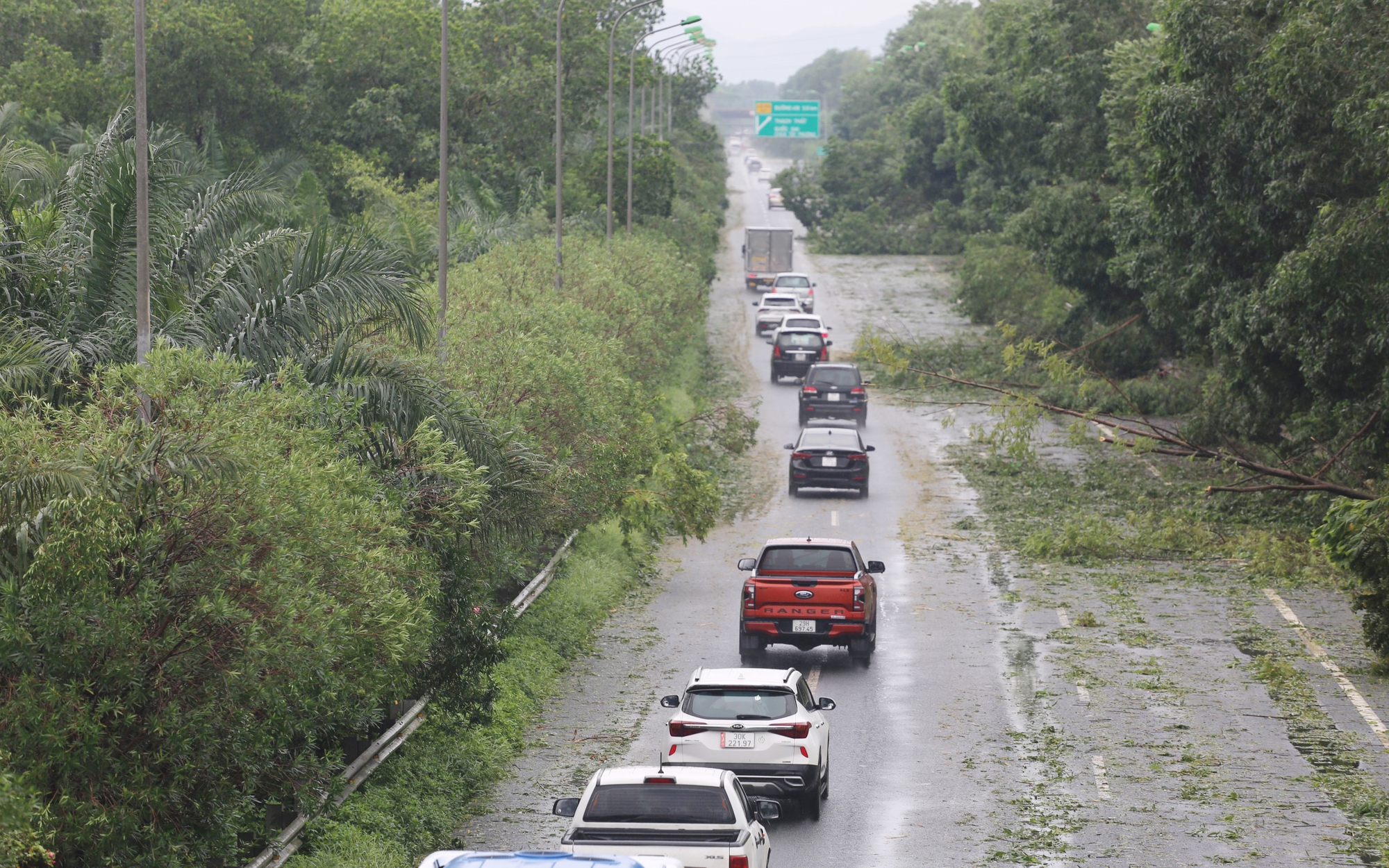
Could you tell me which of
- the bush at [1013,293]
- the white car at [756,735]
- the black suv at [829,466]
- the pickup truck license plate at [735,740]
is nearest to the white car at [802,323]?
the bush at [1013,293]

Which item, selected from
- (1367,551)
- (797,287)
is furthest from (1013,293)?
(1367,551)

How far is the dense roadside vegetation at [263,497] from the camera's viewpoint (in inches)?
391

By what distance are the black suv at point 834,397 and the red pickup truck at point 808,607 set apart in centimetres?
2074

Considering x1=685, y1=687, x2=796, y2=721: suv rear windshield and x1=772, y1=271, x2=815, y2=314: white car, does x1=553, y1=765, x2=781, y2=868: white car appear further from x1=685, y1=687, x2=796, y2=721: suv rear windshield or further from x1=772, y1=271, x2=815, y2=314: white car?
x1=772, y1=271, x2=815, y2=314: white car

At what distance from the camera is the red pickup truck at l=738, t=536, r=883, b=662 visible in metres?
21.0

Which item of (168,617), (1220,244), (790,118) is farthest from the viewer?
(790,118)

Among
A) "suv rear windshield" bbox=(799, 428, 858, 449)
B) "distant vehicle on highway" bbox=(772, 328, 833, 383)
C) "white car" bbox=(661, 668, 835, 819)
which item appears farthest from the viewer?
"distant vehicle on highway" bbox=(772, 328, 833, 383)

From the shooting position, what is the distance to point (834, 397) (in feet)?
138

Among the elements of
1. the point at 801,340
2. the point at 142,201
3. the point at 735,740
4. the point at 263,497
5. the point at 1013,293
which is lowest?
the point at 735,740

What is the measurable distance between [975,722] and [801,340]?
109 ft

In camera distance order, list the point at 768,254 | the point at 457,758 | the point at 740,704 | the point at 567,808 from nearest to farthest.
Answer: the point at 567,808 → the point at 740,704 → the point at 457,758 → the point at 768,254

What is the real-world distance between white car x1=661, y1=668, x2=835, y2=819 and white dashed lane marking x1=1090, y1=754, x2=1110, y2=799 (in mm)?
2791

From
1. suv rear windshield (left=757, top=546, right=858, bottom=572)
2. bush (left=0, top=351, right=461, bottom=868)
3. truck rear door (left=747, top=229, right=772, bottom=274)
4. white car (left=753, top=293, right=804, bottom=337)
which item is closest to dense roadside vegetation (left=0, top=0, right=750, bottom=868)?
bush (left=0, top=351, right=461, bottom=868)

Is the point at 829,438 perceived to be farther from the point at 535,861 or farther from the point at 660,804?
the point at 535,861
